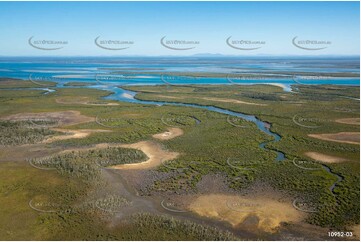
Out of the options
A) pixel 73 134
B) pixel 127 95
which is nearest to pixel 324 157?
pixel 73 134

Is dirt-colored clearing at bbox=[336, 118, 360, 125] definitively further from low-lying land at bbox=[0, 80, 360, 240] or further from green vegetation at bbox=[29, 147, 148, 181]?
green vegetation at bbox=[29, 147, 148, 181]

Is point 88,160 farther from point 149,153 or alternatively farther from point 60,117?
point 60,117

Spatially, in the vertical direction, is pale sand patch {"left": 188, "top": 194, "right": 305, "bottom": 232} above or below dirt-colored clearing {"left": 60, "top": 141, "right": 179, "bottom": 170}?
below

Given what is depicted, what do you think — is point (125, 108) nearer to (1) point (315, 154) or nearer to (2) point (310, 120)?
(2) point (310, 120)

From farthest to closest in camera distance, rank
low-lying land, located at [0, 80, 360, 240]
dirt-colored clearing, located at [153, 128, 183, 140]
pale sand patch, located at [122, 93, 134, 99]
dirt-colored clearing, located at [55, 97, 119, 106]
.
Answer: pale sand patch, located at [122, 93, 134, 99] < dirt-colored clearing, located at [55, 97, 119, 106] < dirt-colored clearing, located at [153, 128, 183, 140] < low-lying land, located at [0, 80, 360, 240]

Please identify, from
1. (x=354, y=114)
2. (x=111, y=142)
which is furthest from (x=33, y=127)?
(x=354, y=114)

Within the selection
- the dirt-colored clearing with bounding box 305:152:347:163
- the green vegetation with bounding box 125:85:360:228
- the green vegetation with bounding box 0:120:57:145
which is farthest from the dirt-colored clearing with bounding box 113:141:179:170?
the dirt-colored clearing with bounding box 305:152:347:163

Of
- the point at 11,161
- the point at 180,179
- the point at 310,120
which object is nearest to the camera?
the point at 180,179
